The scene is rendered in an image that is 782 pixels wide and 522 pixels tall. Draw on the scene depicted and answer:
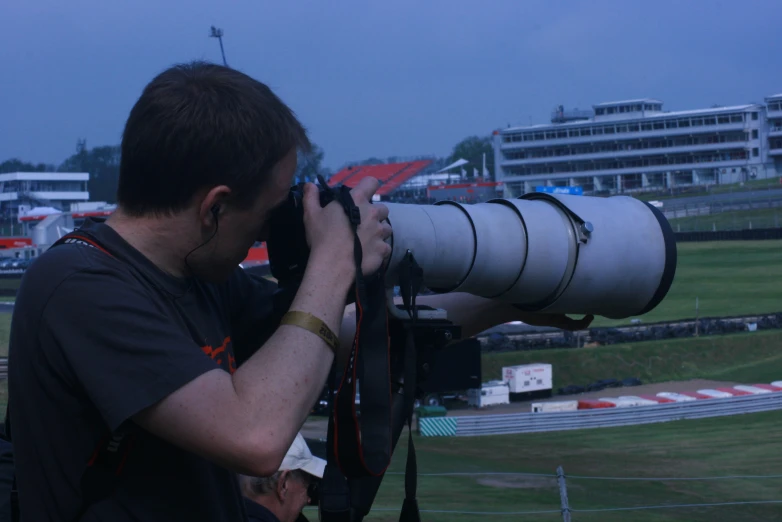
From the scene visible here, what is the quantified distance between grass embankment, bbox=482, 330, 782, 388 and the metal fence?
372cm

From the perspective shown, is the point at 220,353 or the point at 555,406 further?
the point at 555,406

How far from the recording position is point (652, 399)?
19719 mm

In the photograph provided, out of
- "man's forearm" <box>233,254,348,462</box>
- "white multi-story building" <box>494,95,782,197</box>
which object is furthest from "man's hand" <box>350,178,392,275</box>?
"white multi-story building" <box>494,95,782,197</box>

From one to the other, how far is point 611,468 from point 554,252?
13.0 metres

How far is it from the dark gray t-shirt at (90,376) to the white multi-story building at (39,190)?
10.9 m

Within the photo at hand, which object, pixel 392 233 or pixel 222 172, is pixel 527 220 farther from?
pixel 222 172

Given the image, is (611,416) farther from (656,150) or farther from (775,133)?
(775,133)

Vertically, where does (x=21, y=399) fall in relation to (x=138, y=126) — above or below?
below

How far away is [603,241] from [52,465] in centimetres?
104

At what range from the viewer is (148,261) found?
118 centimetres

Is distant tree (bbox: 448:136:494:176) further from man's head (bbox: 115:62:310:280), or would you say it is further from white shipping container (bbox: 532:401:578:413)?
man's head (bbox: 115:62:310:280)

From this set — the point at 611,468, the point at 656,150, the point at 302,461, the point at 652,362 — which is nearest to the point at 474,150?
the point at 656,150

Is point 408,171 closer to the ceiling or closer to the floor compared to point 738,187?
closer to the ceiling

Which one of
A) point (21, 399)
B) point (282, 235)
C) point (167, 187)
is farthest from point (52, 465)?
point (282, 235)
